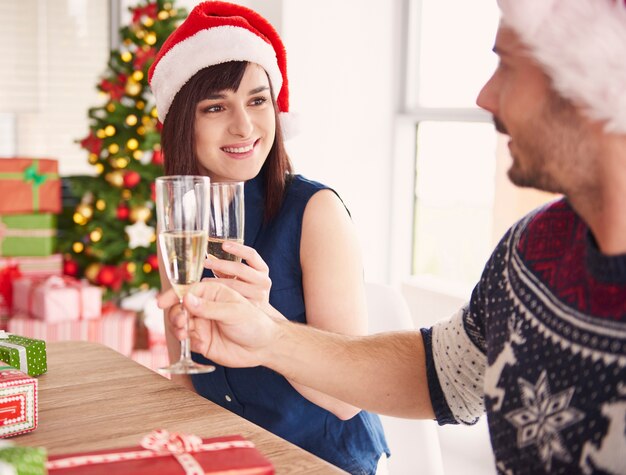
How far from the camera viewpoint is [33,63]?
452cm

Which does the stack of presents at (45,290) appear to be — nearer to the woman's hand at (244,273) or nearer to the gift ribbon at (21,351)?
the gift ribbon at (21,351)

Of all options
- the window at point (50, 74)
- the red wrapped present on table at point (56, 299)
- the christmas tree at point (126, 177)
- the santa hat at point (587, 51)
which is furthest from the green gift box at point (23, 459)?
the window at point (50, 74)

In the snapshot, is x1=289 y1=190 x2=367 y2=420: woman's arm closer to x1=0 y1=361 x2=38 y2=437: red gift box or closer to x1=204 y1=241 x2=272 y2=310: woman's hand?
x1=204 y1=241 x2=272 y2=310: woman's hand

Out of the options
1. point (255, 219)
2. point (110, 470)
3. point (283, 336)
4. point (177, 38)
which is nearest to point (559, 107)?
point (283, 336)

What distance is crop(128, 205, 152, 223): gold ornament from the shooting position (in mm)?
3973

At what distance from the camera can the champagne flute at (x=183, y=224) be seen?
123cm

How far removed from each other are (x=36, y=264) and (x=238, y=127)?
2.37 metres

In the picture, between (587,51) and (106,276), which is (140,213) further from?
(587,51)

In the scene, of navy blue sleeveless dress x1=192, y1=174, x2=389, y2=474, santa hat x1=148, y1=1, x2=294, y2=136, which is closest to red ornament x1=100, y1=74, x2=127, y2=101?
santa hat x1=148, y1=1, x2=294, y2=136

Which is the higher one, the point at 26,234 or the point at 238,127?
the point at 238,127

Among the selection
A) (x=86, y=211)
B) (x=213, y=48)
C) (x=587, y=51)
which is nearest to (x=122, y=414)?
(x=587, y=51)

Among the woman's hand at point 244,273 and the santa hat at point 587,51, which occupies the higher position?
the santa hat at point 587,51

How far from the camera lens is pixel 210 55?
204 centimetres

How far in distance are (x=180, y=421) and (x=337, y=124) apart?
121 inches
